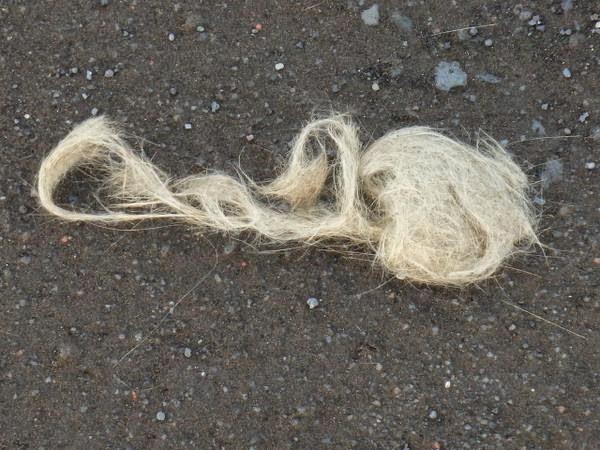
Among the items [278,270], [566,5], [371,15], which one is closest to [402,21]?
[371,15]

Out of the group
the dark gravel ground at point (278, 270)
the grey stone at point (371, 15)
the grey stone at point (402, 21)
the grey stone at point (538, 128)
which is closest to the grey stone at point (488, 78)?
the dark gravel ground at point (278, 270)

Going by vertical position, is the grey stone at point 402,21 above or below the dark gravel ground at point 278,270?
above

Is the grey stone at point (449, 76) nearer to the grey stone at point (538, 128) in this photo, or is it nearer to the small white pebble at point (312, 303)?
the grey stone at point (538, 128)

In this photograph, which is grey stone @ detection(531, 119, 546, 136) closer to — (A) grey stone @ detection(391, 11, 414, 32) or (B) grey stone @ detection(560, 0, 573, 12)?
(B) grey stone @ detection(560, 0, 573, 12)

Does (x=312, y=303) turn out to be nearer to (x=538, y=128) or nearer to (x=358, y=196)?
(x=358, y=196)

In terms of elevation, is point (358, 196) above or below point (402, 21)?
below

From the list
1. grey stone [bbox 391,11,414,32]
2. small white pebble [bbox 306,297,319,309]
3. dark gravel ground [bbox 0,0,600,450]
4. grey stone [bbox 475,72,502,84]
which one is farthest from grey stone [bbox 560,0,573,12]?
small white pebble [bbox 306,297,319,309]
